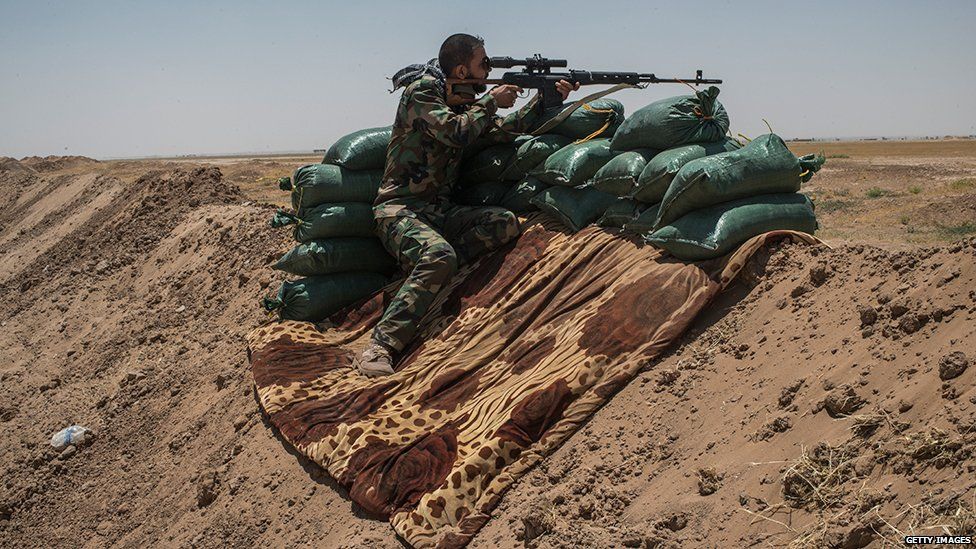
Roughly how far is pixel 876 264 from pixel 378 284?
315 cm

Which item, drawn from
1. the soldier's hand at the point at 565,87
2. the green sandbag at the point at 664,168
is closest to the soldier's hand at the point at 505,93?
the soldier's hand at the point at 565,87

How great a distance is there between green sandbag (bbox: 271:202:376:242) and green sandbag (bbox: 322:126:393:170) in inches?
10.6

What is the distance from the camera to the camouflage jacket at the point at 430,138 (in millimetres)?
4910

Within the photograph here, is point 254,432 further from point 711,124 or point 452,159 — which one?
point 711,124

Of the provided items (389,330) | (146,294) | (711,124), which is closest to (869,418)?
(711,124)

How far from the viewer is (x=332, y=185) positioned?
5406mm

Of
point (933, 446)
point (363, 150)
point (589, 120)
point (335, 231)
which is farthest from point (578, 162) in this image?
point (933, 446)

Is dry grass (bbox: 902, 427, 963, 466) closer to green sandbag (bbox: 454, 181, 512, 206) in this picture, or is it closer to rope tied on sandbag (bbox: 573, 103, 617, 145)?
rope tied on sandbag (bbox: 573, 103, 617, 145)

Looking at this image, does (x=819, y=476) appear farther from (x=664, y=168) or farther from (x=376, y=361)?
(x=376, y=361)

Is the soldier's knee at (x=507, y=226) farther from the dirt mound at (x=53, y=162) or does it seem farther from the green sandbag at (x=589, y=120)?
the dirt mound at (x=53, y=162)

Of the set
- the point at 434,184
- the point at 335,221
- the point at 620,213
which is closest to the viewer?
the point at 620,213

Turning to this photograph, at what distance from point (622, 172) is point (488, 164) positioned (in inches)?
46.0

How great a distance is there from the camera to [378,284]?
222 inches

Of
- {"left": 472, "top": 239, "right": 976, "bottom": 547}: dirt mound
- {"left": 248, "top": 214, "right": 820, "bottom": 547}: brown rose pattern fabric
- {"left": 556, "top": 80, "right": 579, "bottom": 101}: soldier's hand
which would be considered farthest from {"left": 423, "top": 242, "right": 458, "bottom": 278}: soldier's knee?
{"left": 472, "top": 239, "right": 976, "bottom": 547}: dirt mound
